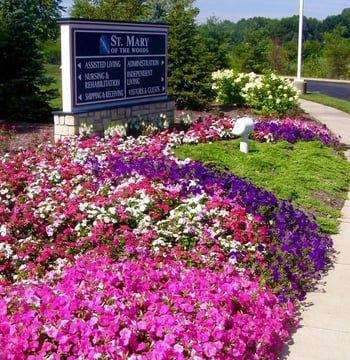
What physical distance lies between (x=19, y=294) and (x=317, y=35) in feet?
319

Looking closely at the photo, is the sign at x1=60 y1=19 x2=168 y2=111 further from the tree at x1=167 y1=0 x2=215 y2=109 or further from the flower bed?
the tree at x1=167 y1=0 x2=215 y2=109

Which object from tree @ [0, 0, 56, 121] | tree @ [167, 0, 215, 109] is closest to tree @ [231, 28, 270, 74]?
tree @ [167, 0, 215, 109]

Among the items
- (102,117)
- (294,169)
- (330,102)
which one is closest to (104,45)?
(102,117)

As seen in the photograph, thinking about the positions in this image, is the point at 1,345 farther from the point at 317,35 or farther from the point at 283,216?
the point at 317,35

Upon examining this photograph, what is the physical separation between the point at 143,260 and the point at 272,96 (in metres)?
10.7

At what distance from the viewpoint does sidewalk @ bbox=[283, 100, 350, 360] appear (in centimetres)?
386

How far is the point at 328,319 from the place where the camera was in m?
4.35

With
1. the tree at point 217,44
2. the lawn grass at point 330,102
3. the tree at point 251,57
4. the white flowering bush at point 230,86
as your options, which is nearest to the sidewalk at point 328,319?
the white flowering bush at point 230,86

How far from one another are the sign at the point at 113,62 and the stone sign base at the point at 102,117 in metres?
0.13

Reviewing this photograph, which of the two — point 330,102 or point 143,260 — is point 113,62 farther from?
point 330,102

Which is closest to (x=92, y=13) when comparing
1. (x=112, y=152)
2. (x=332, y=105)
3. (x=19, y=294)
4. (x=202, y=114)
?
(x=332, y=105)

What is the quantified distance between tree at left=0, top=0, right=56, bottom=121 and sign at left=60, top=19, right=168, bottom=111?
2.73 meters

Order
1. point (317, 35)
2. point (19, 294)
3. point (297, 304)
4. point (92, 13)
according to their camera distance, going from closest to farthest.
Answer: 1. point (19, 294)
2. point (297, 304)
3. point (92, 13)
4. point (317, 35)

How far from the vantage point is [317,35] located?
315 feet
